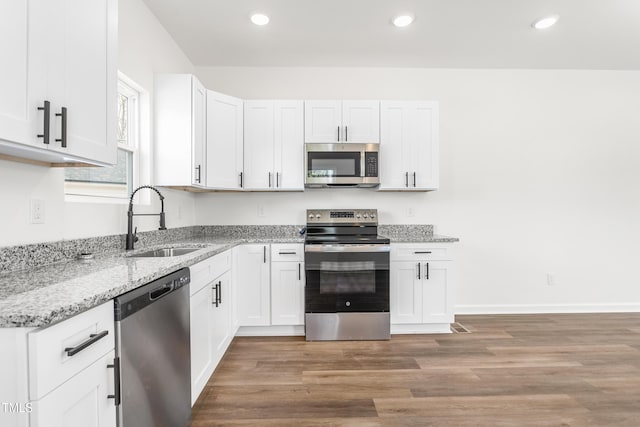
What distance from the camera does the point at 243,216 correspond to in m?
3.64

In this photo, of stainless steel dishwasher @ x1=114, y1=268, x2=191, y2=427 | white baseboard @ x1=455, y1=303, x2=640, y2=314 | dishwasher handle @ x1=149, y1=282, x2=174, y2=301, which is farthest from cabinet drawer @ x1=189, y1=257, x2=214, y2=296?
white baseboard @ x1=455, y1=303, x2=640, y2=314

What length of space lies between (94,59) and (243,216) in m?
2.31

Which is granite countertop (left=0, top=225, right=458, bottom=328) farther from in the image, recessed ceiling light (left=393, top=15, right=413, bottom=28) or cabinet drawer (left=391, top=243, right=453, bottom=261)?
recessed ceiling light (left=393, top=15, right=413, bottom=28)

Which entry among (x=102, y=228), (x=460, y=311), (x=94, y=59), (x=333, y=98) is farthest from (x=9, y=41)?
(x=460, y=311)

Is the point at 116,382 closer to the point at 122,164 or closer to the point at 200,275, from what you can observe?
the point at 200,275

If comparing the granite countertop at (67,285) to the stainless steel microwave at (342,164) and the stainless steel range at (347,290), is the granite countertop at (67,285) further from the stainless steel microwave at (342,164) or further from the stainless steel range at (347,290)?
the stainless steel microwave at (342,164)

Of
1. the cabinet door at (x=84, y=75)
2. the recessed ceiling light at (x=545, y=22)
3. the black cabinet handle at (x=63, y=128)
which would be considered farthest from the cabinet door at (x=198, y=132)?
the recessed ceiling light at (x=545, y=22)

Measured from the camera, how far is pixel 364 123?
3307 mm

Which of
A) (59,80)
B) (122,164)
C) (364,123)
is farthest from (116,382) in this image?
(364,123)

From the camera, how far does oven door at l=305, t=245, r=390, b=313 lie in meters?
2.97

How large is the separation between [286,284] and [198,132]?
5.12 ft

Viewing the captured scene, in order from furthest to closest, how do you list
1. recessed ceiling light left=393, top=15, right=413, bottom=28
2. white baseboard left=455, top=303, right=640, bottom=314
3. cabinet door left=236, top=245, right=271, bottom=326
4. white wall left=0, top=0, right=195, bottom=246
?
1. white baseboard left=455, top=303, right=640, bottom=314
2. cabinet door left=236, top=245, right=271, bottom=326
3. recessed ceiling light left=393, top=15, right=413, bottom=28
4. white wall left=0, top=0, right=195, bottom=246

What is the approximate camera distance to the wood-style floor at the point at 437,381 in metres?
1.88

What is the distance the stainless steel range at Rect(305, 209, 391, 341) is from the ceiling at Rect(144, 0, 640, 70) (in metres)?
1.87
